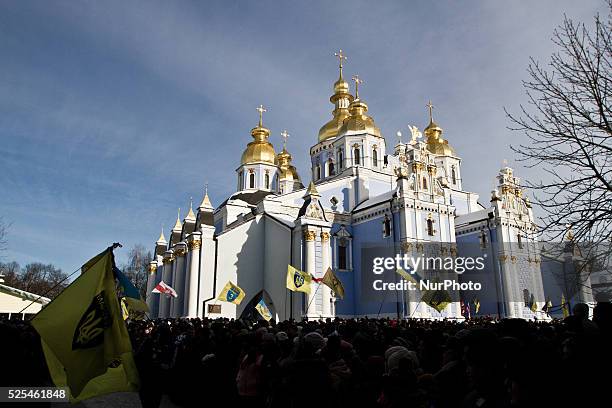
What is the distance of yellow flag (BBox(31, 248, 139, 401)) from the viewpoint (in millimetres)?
5160

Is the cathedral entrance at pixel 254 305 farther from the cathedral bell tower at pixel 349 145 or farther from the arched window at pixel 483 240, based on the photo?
the arched window at pixel 483 240

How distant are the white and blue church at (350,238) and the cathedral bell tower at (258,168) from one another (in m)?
3.08

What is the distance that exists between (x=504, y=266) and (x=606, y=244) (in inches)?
991

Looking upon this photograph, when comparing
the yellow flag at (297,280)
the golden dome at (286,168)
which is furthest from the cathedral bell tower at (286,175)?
the yellow flag at (297,280)

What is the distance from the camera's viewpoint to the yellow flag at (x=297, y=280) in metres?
20.7

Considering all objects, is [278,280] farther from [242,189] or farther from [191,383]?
[191,383]

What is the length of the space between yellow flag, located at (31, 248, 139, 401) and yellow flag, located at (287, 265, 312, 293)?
14.8 m

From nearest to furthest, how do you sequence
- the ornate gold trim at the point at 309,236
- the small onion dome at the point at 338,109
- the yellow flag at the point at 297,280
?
the yellow flag at the point at 297,280 → the ornate gold trim at the point at 309,236 → the small onion dome at the point at 338,109

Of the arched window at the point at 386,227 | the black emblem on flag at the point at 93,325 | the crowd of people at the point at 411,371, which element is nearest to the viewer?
the crowd of people at the point at 411,371

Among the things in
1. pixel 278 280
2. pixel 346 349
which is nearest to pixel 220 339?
pixel 346 349

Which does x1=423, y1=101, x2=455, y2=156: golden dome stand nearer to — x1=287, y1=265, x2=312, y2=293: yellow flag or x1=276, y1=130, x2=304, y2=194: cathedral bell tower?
x1=276, y1=130, x2=304, y2=194: cathedral bell tower

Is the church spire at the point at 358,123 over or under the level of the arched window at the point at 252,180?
over

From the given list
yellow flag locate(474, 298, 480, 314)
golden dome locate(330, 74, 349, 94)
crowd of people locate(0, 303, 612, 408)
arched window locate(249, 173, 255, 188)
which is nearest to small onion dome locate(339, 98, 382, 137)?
golden dome locate(330, 74, 349, 94)

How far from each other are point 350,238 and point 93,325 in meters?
28.8
